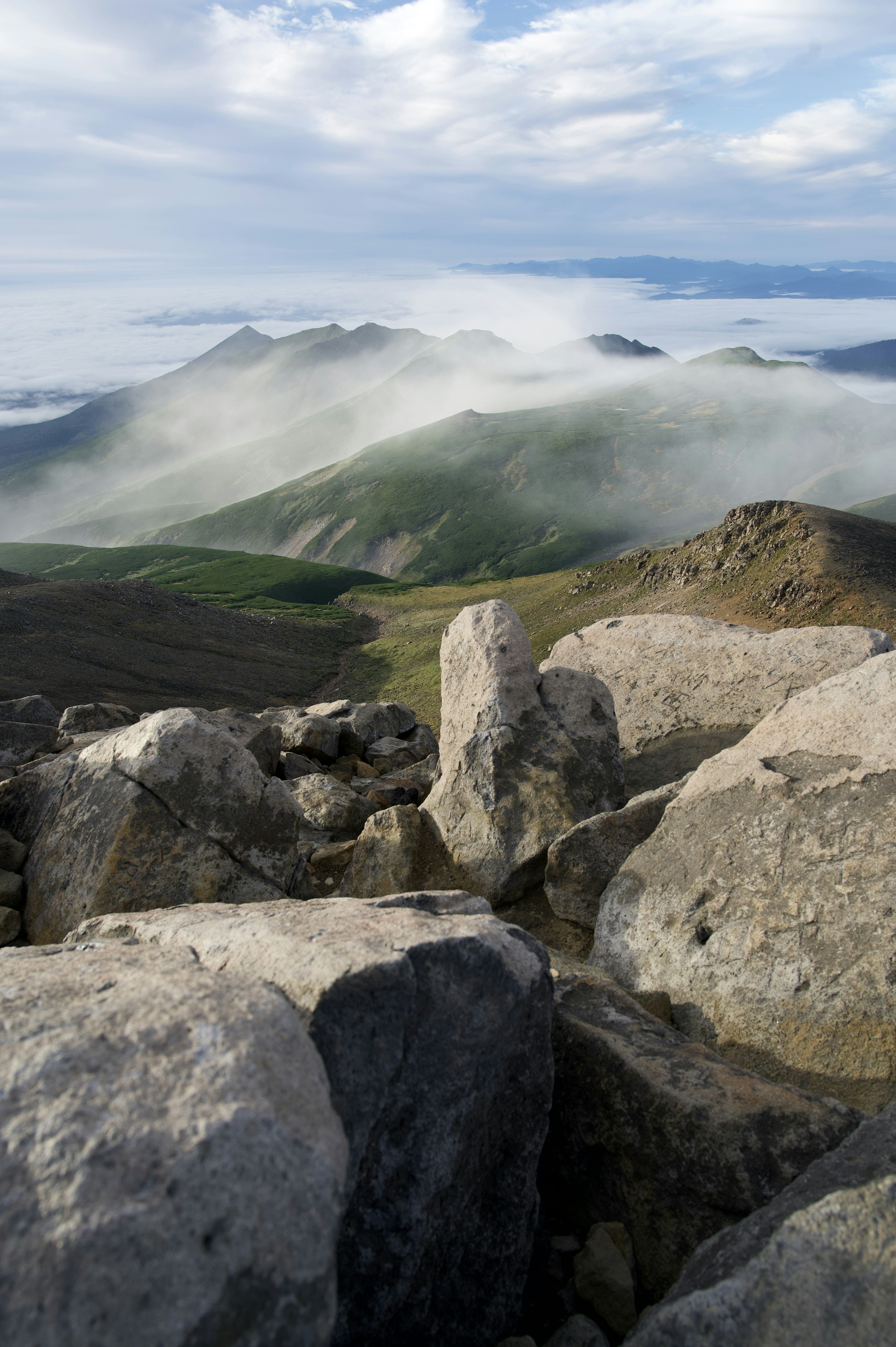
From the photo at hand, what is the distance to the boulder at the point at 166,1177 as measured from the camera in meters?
3.79

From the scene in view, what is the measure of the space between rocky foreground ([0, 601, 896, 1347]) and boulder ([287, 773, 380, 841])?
3.04 meters

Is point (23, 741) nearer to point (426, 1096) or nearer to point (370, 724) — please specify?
point (370, 724)

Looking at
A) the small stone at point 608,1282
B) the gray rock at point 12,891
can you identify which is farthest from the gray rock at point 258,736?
the small stone at point 608,1282

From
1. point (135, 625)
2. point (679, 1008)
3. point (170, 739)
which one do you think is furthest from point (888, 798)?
point (135, 625)

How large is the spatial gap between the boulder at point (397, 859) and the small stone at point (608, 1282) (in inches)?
336

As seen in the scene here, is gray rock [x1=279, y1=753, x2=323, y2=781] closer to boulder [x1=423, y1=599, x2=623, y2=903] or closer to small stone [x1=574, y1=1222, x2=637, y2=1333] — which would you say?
boulder [x1=423, y1=599, x2=623, y2=903]

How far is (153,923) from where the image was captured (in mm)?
8719

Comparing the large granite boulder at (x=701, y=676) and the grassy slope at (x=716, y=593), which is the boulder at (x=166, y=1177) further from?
the grassy slope at (x=716, y=593)

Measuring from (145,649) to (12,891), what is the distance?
83135 mm

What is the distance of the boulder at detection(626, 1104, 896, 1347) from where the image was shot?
4.81 meters

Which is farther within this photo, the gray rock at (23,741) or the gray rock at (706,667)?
the gray rock at (706,667)

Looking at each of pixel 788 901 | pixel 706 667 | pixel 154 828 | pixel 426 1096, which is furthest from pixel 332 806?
pixel 426 1096

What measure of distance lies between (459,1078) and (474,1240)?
56.4 inches

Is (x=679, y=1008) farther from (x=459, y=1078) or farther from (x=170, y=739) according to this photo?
(x=170, y=739)
